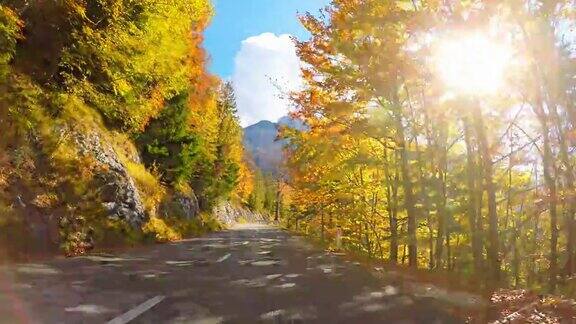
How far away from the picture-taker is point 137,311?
6.65 m

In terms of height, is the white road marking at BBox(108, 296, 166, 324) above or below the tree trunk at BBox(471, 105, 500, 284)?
below

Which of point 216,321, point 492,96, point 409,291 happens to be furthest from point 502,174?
point 216,321

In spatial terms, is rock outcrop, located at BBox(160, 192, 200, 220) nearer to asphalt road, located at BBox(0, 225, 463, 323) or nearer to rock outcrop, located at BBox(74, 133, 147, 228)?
rock outcrop, located at BBox(74, 133, 147, 228)

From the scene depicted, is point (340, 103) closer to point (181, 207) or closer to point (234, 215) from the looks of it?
point (181, 207)

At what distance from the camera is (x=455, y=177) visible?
20.9 meters

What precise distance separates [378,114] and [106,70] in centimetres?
849

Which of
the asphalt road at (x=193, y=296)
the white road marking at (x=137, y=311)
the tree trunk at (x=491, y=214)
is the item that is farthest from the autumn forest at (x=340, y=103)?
the white road marking at (x=137, y=311)

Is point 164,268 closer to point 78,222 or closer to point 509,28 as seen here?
point 78,222

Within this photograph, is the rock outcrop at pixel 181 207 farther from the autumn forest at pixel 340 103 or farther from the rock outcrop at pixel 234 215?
the rock outcrop at pixel 234 215

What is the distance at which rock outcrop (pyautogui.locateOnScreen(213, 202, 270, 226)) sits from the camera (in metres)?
64.7

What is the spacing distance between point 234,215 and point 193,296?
76.6 m

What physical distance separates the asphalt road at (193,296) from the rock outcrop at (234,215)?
48239 millimetres

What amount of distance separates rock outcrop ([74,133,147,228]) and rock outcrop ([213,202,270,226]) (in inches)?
1488

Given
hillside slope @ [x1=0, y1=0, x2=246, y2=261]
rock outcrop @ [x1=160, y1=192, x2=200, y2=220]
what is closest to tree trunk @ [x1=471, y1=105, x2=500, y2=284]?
hillside slope @ [x1=0, y1=0, x2=246, y2=261]
